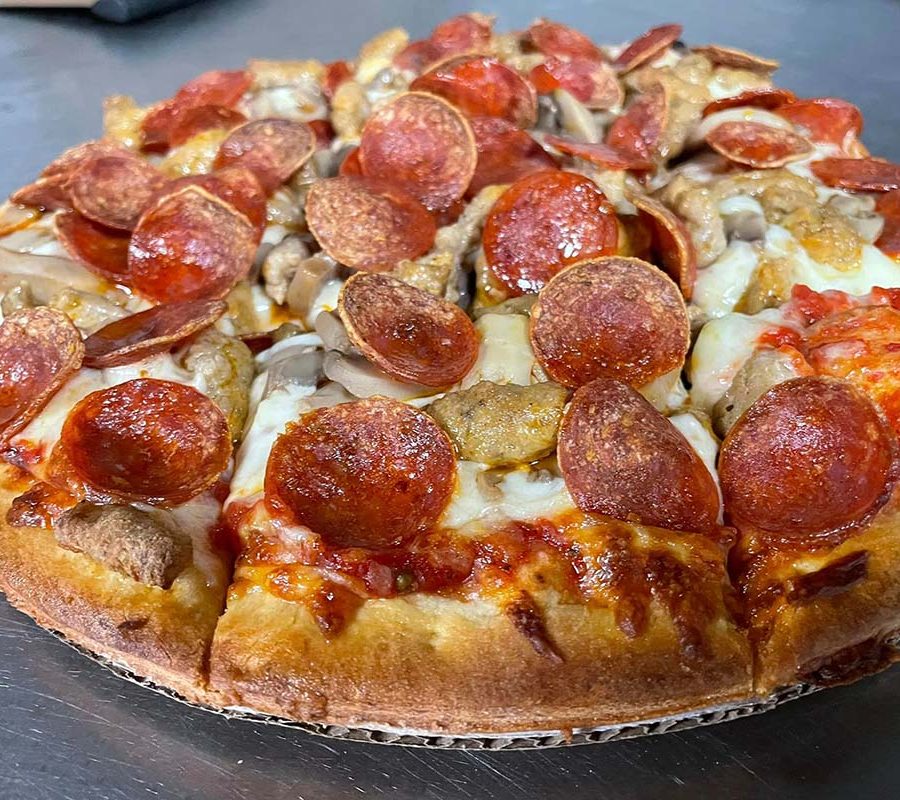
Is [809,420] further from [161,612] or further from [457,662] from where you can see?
[161,612]

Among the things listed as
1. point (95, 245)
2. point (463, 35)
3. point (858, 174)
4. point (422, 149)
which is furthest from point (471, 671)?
point (463, 35)

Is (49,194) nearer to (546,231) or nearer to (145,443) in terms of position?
(145,443)

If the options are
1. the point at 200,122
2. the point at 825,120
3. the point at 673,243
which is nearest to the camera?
the point at 673,243

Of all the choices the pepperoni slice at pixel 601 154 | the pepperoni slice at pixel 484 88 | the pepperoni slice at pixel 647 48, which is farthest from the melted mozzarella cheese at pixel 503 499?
the pepperoni slice at pixel 647 48

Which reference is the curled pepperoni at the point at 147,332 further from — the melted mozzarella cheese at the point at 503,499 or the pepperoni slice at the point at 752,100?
the pepperoni slice at the point at 752,100

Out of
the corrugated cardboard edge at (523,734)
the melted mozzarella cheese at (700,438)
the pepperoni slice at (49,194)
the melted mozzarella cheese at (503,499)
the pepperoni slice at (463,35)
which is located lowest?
the corrugated cardboard edge at (523,734)

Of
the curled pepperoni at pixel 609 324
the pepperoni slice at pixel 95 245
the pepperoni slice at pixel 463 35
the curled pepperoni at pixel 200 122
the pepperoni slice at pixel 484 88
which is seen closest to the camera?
the curled pepperoni at pixel 609 324

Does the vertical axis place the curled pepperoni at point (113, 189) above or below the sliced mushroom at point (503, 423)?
above

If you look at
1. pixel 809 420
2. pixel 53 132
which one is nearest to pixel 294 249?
pixel 809 420
